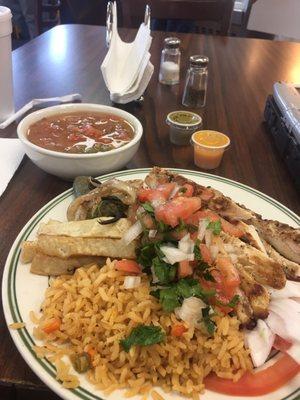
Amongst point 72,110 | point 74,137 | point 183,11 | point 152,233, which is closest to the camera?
point 152,233

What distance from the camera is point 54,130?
1.98 metres

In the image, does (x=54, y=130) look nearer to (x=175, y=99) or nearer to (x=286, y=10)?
(x=175, y=99)

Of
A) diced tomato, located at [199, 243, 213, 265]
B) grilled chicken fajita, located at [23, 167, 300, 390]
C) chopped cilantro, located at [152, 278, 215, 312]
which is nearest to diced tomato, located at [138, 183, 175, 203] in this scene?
grilled chicken fajita, located at [23, 167, 300, 390]

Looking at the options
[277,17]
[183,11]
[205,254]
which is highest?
[183,11]

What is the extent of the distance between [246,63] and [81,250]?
107 inches

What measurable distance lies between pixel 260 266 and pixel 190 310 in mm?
293

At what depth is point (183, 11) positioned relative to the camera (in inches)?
155

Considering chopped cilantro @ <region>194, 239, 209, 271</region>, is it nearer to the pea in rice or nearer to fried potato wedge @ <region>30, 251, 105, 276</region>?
the pea in rice

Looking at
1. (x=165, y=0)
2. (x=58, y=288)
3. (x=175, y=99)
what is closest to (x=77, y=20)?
(x=165, y=0)

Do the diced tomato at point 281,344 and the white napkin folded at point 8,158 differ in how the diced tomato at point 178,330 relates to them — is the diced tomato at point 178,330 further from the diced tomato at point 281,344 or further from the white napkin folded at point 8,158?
the white napkin folded at point 8,158

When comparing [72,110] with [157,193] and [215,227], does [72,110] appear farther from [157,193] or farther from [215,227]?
[215,227]

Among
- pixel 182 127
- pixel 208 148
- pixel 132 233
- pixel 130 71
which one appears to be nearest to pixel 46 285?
pixel 132 233

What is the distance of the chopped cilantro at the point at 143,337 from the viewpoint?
1.10m

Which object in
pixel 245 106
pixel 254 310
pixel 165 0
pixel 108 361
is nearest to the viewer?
pixel 108 361
